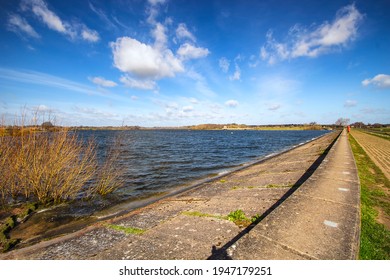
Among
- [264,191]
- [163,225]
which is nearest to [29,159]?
[163,225]

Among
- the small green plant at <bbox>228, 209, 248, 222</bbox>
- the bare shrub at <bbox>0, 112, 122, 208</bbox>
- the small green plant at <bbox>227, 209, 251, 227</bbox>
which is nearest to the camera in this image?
the small green plant at <bbox>227, 209, 251, 227</bbox>

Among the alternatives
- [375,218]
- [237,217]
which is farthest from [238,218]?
[375,218]

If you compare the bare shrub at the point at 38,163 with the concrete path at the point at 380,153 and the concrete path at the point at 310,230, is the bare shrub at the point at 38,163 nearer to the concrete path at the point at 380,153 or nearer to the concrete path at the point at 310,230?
the concrete path at the point at 310,230

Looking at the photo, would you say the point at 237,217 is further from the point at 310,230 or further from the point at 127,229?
the point at 127,229

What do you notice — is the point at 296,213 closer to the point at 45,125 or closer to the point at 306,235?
the point at 306,235

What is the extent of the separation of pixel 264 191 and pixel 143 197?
6055 mm

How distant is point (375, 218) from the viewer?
4949 mm

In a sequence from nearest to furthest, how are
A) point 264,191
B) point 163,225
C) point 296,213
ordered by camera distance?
1. point 296,213
2. point 163,225
3. point 264,191

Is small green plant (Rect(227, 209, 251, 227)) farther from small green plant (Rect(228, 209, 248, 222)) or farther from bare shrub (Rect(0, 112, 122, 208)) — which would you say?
bare shrub (Rect(0, 112, 122, 208))

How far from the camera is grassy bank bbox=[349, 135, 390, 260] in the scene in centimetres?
350

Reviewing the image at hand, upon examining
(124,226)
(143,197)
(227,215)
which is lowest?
(143,197)

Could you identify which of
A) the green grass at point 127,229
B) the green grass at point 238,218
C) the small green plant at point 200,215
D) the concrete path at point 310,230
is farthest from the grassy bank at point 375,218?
the green grass at point 127,229

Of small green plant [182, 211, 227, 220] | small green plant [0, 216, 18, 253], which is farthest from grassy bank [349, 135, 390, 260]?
small green plant [0, 216, 18, 253]

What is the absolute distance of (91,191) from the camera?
10.3 m
